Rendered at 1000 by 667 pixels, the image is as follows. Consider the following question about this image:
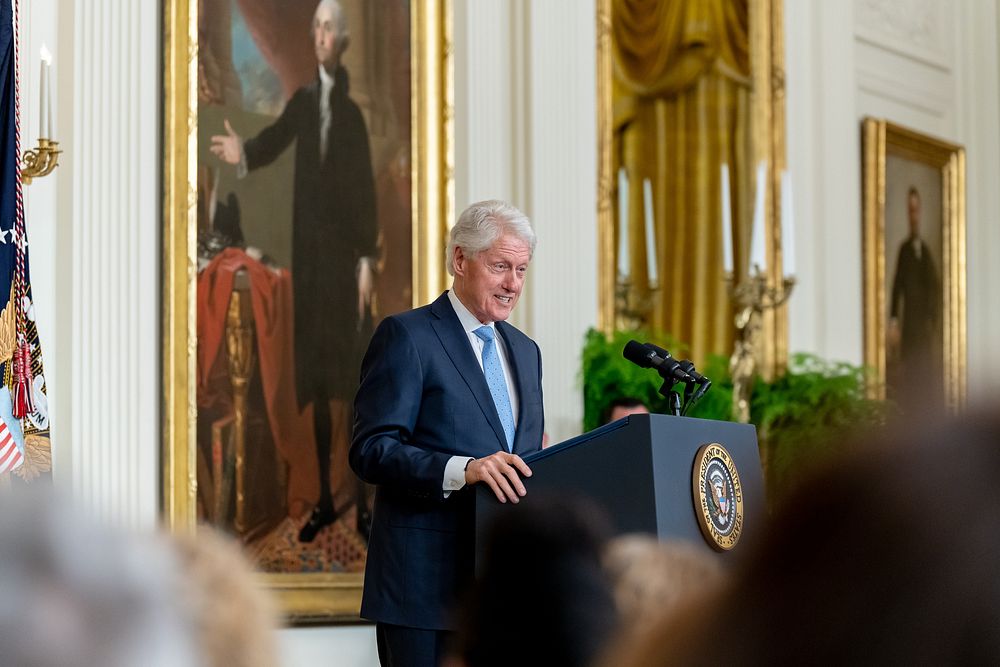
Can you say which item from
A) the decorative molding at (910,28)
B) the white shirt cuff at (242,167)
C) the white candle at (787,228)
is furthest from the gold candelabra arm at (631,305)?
the white shirt cuff at (242,167)

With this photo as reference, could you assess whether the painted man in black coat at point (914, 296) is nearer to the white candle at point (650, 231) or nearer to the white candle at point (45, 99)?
the white candle at point (650, 231)

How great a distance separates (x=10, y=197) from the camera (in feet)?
14.5

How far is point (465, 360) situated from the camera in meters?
3.58

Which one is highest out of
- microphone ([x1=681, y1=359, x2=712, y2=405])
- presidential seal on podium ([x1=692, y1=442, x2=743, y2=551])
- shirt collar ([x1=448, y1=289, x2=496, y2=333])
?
shirt collar ([x1=448, y1=289, x2=496, y2=333])

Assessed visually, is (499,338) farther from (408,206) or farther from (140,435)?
(408,206)

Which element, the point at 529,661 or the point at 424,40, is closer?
the point at 529,661

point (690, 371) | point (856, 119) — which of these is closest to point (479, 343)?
point (690, 371)

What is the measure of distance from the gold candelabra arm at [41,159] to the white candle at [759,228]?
4037 millimetres

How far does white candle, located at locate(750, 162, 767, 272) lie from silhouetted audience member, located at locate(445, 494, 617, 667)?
665cm

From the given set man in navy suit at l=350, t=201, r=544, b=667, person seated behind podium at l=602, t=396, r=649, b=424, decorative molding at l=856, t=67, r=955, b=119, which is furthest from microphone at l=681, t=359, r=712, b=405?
decorative molding at l=856, t=67, r=955, b=119

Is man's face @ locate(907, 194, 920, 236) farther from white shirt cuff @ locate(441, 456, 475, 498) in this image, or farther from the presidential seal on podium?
white shirt cuff @ locate(441, 456, 475, 498)

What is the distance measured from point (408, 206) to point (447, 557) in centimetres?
301

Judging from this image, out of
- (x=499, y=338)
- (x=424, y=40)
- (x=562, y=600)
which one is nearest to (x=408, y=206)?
(x=424, y=40)

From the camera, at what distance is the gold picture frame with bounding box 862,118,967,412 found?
907 centimetres
